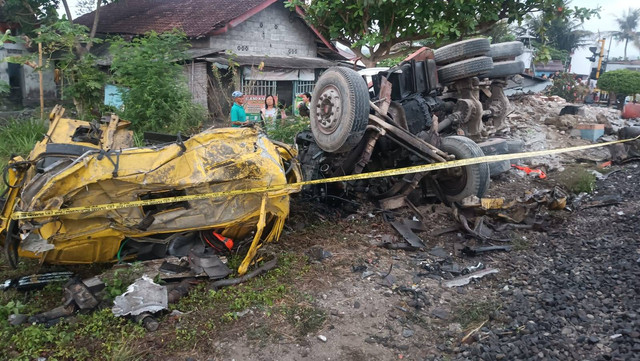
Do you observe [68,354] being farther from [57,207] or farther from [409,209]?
[409,209]

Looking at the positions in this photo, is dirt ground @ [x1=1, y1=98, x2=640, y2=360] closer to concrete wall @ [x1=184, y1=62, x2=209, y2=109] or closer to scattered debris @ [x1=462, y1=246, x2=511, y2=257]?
scattered debris @ [x1=462, y1=246, x2=511, y2=257]

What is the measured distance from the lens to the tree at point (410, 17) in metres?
9.78

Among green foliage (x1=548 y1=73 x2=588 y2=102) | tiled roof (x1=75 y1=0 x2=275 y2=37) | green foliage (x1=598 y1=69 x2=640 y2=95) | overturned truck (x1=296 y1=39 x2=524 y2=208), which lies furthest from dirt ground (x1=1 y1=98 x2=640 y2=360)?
green foliage (x1=598 y1=69 x2=640 y2=95)

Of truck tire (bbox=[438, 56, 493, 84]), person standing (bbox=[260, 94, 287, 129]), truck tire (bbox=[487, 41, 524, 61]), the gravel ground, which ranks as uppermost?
truck tire (bbox=[487, 41, 524, 61])

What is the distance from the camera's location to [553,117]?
485 inches

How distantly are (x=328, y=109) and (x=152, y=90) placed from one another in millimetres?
5286

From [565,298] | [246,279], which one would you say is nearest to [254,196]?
[246,279]

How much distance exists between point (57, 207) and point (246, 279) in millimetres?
1586

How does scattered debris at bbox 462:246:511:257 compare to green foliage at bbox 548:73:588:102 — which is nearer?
scattered debris at bbox 462:246:511:257

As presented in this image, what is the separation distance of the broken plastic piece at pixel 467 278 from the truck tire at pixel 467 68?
318cm

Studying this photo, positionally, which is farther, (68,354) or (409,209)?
(409,209)

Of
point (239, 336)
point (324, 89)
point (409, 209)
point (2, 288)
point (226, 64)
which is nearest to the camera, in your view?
point (239, 336)

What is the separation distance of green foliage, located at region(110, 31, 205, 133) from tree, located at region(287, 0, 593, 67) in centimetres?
370

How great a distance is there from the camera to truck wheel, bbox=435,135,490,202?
5660mm
